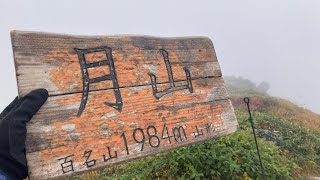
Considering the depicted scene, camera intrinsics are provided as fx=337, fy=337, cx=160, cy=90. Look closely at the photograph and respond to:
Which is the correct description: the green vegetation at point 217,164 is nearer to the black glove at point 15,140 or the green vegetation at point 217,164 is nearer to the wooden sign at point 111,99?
the wooden sign at point 111,99

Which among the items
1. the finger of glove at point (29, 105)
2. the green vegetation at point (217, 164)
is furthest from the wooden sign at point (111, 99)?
the green vegetation at point (217, 164)

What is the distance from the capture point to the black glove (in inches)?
102

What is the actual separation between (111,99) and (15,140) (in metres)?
1.01

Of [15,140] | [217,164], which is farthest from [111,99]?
[217,164]

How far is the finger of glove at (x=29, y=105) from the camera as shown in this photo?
2689 mm

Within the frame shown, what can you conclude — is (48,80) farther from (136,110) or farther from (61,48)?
(136,110)

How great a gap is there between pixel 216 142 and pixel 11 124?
149 inches

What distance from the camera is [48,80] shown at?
3.01 m

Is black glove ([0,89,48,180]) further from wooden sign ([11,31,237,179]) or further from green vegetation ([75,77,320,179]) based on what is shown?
green vegetation ([75,77,320,179])

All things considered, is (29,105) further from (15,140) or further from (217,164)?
(217,164)

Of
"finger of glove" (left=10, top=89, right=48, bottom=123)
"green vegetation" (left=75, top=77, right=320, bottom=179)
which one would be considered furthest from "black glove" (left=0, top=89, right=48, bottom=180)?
"green vegetation" (left=75, top=77, right=320, bottom=179)

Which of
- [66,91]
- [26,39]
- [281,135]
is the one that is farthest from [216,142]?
[281,135]

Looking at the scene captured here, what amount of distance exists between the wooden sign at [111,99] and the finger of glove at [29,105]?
0.06 m

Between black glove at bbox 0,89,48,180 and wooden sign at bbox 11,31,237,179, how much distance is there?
0.26 feet
